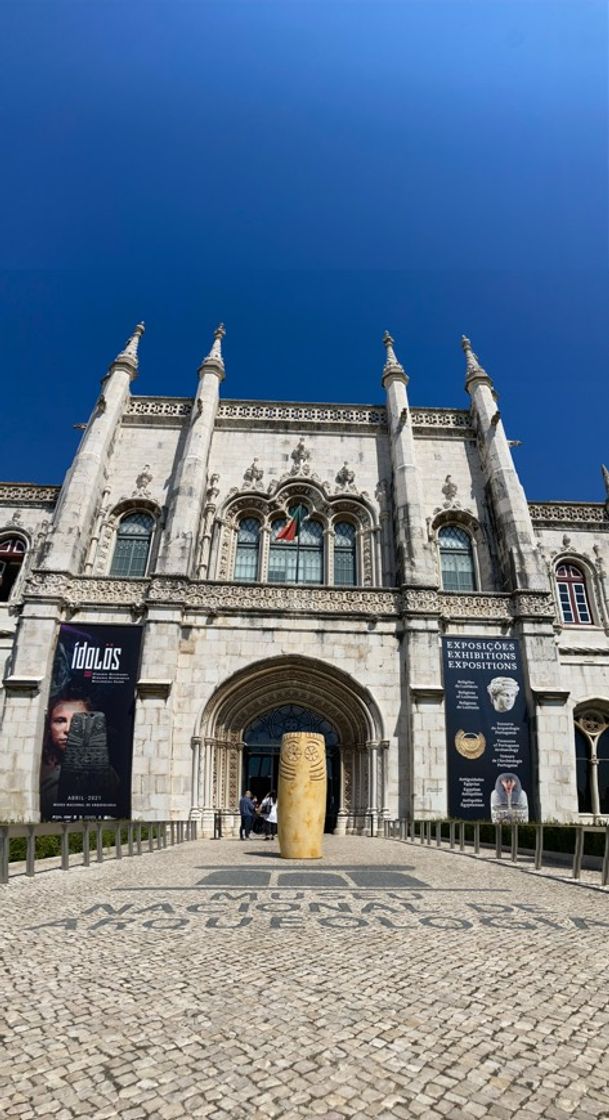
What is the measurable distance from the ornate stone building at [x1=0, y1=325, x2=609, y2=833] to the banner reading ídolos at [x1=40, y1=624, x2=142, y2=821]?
35 cm

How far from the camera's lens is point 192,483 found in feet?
71.9

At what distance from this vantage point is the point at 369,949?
169 inches

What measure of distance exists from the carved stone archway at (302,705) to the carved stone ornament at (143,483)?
9015 millimetres

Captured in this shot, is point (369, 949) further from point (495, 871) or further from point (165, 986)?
point (495, 871)

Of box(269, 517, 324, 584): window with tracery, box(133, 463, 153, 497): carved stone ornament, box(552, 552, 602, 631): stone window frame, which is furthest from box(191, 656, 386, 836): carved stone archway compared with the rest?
box(133, 463, 153, 497): carved stone ornament

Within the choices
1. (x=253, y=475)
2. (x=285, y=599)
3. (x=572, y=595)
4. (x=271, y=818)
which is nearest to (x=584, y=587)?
(x=572, y=595)

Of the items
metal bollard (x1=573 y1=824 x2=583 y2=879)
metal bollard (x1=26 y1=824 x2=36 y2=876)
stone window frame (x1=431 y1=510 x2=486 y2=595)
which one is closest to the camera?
metal bollard (x1=26 y1=824 x2=36 y2=876)

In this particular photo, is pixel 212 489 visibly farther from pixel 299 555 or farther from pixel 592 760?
pixel 592 760

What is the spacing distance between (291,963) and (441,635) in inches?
632

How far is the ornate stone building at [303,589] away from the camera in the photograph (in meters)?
17.8

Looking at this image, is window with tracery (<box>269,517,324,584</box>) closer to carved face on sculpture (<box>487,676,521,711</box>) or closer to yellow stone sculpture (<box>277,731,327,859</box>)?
carved face on sculpture (<box>487,676,521,711</box>)

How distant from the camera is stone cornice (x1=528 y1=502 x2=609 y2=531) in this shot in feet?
76.6

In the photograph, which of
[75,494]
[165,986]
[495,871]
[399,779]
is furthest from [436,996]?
[75,494]

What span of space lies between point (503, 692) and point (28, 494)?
19350 mm
